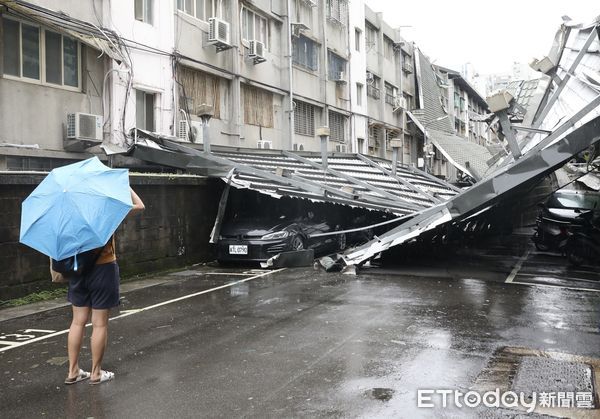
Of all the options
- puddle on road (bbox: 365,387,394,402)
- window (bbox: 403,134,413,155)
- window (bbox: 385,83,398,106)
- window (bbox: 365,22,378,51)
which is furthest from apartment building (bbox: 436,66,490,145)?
puddle on road (bbox: 365,387,394,402)

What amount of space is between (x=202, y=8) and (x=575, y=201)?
39.8 feet

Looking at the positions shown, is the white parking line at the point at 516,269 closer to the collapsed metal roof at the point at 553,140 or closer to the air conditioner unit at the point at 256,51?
the collapsed metal roof at the point at 553,140

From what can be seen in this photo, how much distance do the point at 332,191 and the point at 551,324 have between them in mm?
5234

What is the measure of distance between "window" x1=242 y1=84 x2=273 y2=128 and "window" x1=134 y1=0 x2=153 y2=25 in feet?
14.9

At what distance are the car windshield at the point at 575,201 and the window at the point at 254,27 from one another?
37.1 feet

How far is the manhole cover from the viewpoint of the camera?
408cm

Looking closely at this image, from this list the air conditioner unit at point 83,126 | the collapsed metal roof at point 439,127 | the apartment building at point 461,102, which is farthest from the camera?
the apartment building at point 461,102

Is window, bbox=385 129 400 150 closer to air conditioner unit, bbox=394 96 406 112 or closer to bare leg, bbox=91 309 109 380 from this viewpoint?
air conditioner unit, bbox=394 96 406 112

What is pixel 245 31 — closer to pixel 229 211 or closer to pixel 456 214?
pixel 229 211

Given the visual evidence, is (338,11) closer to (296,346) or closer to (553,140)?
(553,140)

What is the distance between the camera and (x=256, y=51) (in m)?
17.4

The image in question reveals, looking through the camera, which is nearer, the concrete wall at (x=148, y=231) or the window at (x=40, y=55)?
the concrete wall at (x=148, y=231)

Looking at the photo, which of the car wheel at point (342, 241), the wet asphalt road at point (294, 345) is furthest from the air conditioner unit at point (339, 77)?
the wet asphalt road at point (294, 345)

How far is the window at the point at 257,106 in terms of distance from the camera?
1811 centimetres
